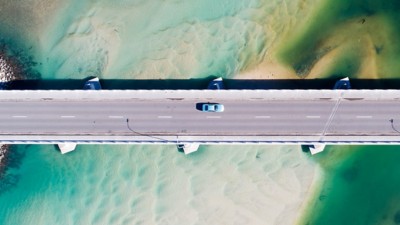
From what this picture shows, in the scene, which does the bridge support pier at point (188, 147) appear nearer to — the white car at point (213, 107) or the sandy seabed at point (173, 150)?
the sandy seabed at point (173, 150)

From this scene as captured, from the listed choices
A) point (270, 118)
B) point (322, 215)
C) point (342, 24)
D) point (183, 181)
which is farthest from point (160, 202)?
point (342, 24)

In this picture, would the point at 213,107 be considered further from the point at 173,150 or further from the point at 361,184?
the point at 361,184

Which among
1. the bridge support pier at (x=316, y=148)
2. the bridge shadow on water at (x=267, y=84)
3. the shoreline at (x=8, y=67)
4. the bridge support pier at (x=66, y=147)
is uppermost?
the shoreline at (x=8, y=67)

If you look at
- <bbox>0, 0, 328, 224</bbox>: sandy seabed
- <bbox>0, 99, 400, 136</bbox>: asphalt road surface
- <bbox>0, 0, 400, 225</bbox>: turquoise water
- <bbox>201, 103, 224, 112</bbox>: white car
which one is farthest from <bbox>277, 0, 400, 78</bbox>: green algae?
<bbox>201, 103, 224, 112</bbox>: white car

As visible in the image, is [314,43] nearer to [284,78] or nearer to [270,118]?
[284,78]

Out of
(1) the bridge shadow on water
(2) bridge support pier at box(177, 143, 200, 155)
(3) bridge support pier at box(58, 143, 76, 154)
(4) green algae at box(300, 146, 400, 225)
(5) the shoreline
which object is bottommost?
(4) green algae at box(300, 146, 400, 225)

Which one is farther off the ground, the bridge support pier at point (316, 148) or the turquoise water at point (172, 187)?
the bridge support pier at point (316, 148)

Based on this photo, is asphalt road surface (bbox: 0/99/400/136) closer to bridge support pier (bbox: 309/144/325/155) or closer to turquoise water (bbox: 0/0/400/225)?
bridge support pier (bbox: 309/144/325/155)

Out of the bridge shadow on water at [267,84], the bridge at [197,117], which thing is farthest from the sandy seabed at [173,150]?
the bridge at [197,117]

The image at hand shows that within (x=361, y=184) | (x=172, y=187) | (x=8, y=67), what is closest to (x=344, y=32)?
(x=361, y=184)
